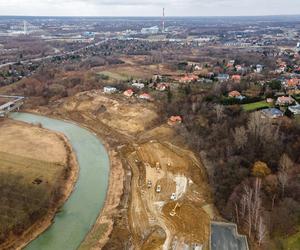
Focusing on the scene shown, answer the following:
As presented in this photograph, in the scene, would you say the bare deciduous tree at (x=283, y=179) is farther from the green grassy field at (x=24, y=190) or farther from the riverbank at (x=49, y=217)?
the green grassy field at (x=24, y=190)

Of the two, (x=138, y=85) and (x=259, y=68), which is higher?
(x=259, y=68)

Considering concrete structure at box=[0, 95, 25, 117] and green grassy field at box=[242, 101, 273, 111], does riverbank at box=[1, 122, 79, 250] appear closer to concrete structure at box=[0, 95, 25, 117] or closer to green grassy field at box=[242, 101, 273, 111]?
concrete structure at box=[0, 95, 25, 117]

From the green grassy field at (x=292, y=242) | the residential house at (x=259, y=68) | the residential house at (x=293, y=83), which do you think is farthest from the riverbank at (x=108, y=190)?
the residential house at (x=259, y=68)

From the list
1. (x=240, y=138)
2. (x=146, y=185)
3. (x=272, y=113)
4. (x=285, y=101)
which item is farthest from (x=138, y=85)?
(x=146, y=185)

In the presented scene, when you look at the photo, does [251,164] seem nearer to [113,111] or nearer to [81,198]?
[81,198]

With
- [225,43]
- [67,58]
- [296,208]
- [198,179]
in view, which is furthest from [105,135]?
[225,43]
